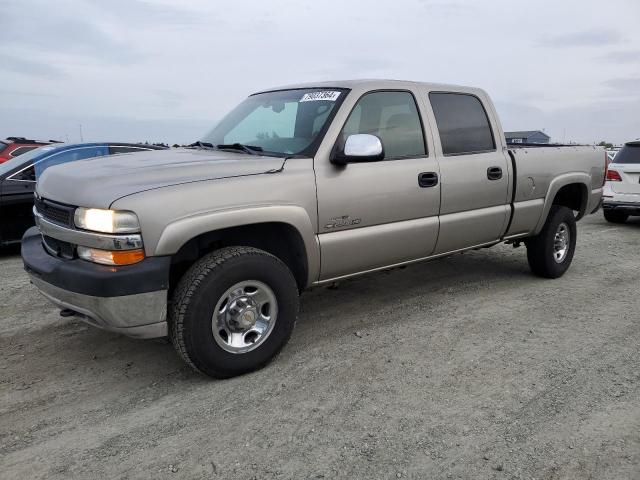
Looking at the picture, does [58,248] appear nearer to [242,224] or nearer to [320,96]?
[242,224]

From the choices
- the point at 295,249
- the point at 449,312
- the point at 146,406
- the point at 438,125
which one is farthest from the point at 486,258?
the point at 146,406

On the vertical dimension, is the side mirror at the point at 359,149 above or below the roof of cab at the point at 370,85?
below

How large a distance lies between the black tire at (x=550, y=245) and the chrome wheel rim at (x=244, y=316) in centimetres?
344

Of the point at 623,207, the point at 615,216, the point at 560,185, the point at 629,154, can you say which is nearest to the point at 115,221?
the point at 560,185

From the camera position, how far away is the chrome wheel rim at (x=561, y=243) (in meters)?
5.74

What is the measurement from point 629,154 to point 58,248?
9.94m

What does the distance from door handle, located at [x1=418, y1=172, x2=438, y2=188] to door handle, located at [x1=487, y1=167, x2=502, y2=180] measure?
735 millimetres

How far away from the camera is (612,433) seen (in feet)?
8.96

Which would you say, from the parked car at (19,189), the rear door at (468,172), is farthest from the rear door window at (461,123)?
the parked car at (19,189)

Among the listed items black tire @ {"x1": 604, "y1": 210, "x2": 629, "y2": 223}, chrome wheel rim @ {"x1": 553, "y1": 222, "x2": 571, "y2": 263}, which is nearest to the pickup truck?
chrome wheel rim @ {"x1": 553, "y1": 222, "x2": 571, "y2": 263}

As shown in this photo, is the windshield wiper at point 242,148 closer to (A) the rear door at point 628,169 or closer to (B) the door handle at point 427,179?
(B) the door handle at point 427,179

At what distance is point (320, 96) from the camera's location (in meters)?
4.01

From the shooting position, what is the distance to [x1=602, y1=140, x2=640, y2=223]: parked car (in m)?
9.47

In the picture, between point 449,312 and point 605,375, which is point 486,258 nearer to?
point 449,312
